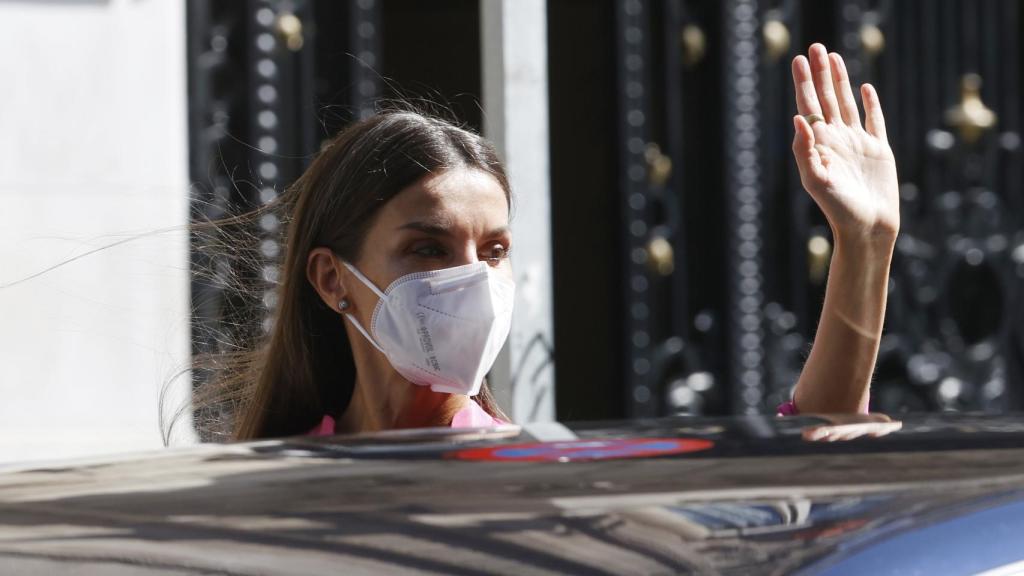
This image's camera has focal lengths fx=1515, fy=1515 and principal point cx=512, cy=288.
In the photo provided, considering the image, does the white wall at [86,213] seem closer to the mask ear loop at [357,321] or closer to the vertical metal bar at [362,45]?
the vertical metal bar at [362,45]

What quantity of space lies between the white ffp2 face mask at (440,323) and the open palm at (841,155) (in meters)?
0.53

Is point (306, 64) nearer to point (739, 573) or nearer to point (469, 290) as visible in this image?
point (469, 290)

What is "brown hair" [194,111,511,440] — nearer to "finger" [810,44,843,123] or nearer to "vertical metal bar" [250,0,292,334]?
"finger" [810,44,843,123]

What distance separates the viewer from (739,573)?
1.06 metres

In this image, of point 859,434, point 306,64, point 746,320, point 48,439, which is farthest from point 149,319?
point 859,434

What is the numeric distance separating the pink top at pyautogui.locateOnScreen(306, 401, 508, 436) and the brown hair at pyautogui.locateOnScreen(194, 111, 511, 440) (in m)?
0.05

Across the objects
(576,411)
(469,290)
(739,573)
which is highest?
(469,290)

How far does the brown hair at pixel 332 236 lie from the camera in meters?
2.39

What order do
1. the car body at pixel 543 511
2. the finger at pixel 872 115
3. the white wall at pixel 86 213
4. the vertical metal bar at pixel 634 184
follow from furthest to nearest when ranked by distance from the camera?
1. the vertical metal bar at pixel 634 184
2. the white wall at pixel 86 213
3. the finger at pixel 872 115
4. the car body at pixel 543 511

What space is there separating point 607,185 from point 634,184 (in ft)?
0.47

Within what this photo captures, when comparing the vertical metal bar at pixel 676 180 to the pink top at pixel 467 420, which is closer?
the pink top at pixel 467 420

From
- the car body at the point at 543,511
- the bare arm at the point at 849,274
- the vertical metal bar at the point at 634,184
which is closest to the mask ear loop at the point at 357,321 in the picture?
the bare arm at the point at 849,274

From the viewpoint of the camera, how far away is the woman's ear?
2.46m

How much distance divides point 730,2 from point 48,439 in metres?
2.71
